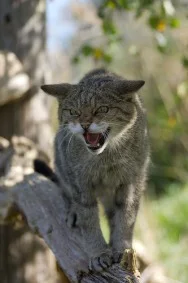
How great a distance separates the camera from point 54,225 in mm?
3020

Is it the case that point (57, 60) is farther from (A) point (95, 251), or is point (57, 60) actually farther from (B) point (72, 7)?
(A) point (95, 251)

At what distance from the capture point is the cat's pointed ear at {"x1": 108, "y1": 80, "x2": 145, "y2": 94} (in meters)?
2.62

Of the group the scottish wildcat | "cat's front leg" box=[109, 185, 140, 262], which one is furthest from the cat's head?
"cat's front leg" box=[109, 185, 140, 262]

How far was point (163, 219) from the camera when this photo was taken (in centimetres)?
603

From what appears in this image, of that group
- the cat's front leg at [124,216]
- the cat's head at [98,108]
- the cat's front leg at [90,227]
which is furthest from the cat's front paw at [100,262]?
the cat's head at [98,108]

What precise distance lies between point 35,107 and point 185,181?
345 cm

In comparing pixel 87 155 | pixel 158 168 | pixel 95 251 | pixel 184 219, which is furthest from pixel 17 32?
pixel 158 168

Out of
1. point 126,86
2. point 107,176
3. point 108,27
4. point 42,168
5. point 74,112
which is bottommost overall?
point 42,168

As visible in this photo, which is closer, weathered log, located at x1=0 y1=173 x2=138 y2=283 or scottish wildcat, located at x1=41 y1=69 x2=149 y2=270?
weathered log, located at x1=0 y1=173 x2=138 y2=283

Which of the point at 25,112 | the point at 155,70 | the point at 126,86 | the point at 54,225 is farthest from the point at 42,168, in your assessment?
the point at 155,70

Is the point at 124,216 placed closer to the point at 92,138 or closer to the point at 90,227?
the point at 90,227

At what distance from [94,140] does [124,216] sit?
1.73 ft

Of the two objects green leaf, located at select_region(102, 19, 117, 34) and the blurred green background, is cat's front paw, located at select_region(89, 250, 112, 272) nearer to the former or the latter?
the blurred green background

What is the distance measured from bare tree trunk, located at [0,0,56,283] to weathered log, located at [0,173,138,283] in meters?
0.66
